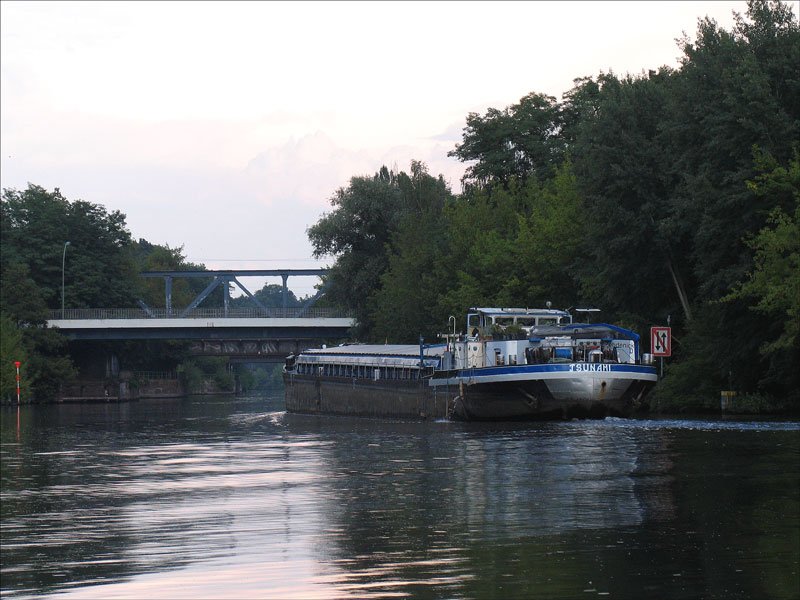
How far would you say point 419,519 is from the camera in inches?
1094

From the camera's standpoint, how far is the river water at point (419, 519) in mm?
20312

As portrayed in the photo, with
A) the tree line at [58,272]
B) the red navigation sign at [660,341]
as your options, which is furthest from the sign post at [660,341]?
the tree line at [58,272]

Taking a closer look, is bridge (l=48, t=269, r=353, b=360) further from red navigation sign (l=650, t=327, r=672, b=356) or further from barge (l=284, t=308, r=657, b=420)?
red navigation sign (l=650, t=327, r=672, b=356)

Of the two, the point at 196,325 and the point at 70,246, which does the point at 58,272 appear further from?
the point at 196,325

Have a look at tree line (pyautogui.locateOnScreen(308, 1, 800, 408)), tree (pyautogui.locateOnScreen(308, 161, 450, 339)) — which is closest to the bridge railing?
tree (pyautogui.locateOnScreen(308, 161, 450, 339))

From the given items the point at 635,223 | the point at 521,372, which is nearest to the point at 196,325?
the point at 635,223

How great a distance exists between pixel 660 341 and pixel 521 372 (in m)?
9.95

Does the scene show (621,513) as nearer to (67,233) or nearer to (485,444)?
(485,444)

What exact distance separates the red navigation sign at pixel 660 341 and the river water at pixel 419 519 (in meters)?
16.3

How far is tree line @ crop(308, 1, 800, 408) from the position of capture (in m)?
61.4

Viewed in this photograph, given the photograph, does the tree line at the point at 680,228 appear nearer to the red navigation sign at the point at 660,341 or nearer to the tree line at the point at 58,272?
the red navigation sign at the point at 660,341

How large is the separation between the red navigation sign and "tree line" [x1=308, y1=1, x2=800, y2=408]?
5.16ft

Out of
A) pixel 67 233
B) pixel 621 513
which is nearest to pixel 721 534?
pixel 621 513

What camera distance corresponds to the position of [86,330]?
146500mm
